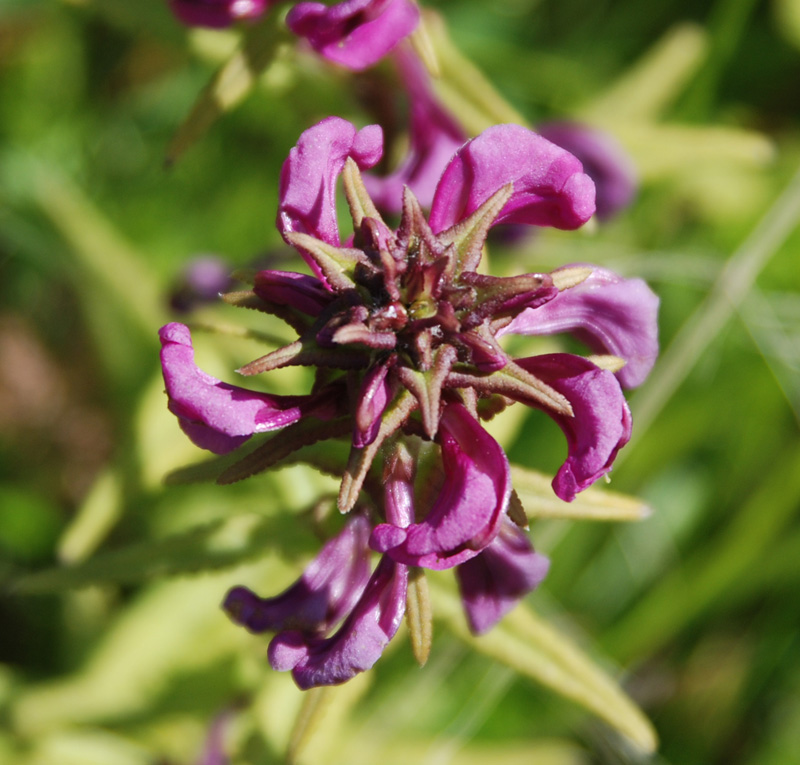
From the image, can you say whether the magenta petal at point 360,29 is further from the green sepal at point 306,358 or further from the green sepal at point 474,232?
the green sepal at point 306,358

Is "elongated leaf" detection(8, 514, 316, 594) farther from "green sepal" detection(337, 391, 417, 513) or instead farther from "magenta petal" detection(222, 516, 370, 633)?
"green sepal" detection(337, 391, 417, 513)

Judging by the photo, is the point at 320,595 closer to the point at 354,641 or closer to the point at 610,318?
the point at 354,641

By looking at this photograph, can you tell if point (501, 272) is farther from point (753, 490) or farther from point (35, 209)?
point (35, 209)

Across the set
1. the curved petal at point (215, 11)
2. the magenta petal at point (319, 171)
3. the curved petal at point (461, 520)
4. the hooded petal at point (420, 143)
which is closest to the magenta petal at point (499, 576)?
the curved petal at point (461, 520)

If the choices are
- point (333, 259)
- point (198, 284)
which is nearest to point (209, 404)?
point (333, 259)

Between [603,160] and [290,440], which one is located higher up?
[290,440]

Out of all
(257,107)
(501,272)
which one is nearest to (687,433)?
(501,272)
